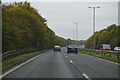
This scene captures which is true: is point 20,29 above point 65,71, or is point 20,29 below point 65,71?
above

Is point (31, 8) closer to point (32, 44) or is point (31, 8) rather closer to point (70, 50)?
point (32, 44)

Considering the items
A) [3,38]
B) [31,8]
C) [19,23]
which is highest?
[31,8]

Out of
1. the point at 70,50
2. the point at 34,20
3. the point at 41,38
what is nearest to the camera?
the point at 70,50

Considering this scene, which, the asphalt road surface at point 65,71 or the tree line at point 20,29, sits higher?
the tree line at point 20,29

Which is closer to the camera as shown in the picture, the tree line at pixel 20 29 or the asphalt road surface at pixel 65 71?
the asphalt road surface at pixel 65 71

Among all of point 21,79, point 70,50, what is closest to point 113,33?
point 70,50

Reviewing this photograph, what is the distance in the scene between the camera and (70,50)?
2178 inches

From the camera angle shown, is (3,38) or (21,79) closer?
(21,79)

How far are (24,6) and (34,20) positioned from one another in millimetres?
8926

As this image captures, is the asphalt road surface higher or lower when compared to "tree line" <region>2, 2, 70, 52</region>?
lower

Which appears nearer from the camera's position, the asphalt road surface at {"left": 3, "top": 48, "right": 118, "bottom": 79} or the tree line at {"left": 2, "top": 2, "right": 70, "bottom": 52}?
the asphalt road surface at {"left": 3, "top": 48, "right": 118, "bottom": 79}

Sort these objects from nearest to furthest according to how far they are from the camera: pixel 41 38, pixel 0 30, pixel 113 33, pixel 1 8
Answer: pixel 0 30, pixel 1 8, pixel 41 38, pixel 113 33

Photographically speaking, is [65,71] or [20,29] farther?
[20,29]

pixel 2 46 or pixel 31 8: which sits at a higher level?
pixel 31 8
